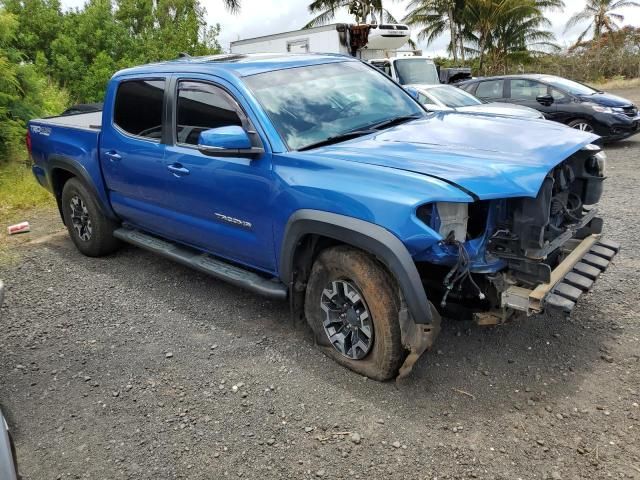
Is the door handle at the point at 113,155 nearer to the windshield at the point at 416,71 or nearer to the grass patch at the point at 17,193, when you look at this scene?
the grass patch at the point at 17,193

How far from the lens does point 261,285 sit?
375cm

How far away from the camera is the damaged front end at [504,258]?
2889mm

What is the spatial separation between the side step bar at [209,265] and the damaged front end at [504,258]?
1.04 m

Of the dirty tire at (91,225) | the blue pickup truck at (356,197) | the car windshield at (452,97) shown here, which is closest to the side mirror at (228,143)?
the blue pickup truck at (356,197)

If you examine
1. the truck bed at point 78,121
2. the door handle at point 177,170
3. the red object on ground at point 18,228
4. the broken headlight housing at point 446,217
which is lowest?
the red object on ground at point 18,228

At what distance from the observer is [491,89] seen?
1191 centimetres

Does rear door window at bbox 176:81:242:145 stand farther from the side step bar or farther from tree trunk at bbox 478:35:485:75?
tree trunk at bbox 478:35:485:75

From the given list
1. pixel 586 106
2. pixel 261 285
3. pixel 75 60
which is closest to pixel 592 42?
pixel 586 106

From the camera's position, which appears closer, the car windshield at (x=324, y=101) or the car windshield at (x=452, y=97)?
the car windshield at (x=324, y=101)

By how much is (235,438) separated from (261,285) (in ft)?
3.61

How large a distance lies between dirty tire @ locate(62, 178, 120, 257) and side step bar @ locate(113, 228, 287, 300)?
0.24 meters

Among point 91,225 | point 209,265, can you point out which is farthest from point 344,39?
point 209,265

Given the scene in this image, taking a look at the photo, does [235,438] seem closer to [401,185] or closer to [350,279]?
[350,279]

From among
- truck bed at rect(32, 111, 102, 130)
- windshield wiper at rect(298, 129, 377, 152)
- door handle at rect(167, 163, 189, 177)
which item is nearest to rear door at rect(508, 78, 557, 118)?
windshield wiper at rect(298, 129, 377, 152)
